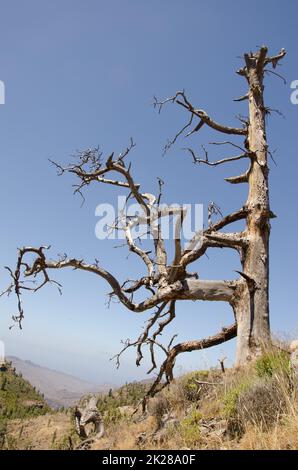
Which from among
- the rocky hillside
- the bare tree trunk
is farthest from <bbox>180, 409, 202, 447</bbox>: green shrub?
the rocky hillside

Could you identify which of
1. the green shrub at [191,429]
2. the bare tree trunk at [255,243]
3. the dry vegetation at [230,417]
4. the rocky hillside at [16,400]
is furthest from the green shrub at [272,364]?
the rocky hillside at [16,400]

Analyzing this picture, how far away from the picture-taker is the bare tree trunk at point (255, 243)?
24.3 ft

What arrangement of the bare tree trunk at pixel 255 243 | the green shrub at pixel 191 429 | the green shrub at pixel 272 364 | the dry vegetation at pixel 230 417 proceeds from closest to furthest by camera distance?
1. the dry vegetation at pixel 230 417
2. the green shrub at pixel 191 429
3. the green shrub at pixel 272 364
4. the bare tree trunk at pixel 255 243

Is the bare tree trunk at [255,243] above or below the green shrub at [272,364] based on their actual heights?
above

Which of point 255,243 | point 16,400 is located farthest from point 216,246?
point 16,400

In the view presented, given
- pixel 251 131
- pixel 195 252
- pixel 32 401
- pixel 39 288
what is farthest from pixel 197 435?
pixel 32 401

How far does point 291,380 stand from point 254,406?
49cm

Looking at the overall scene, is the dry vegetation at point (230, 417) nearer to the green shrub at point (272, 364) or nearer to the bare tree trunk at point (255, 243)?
the green shrub at point (272, 364)

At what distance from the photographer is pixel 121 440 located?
5105mm

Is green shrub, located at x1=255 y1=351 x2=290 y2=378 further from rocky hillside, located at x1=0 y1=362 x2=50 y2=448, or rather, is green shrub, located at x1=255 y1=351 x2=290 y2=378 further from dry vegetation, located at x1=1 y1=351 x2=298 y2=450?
rocky hillside, located at x1=0 y1=362 x2=50 y2=448

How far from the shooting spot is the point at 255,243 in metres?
8.30

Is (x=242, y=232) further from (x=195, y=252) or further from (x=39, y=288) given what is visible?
(x=39, y=288)

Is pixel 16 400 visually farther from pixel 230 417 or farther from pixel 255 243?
pixel 230 417
